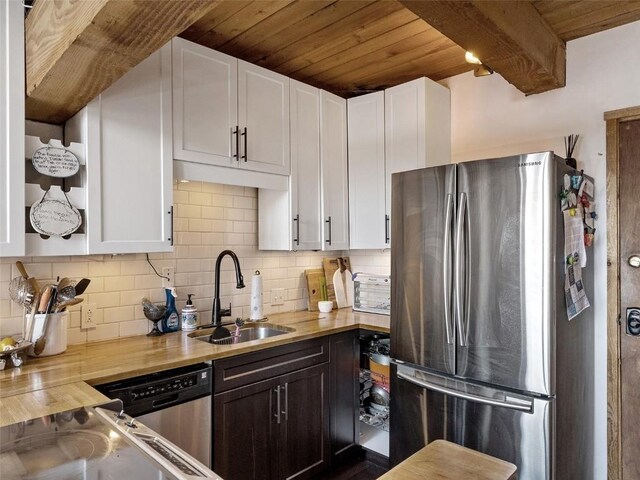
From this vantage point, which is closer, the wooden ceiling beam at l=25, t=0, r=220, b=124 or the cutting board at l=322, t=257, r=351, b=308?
the wooden ceiling beam at l=25, t=0, r=220, b=124

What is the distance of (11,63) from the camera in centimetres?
164

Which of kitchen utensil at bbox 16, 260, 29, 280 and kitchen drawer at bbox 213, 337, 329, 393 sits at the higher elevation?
kitchen utensil at bbox 16, 260, 29, 280

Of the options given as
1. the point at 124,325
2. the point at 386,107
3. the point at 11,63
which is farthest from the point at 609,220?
the point at 11,63

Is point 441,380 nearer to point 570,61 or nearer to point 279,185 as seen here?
point 279,185

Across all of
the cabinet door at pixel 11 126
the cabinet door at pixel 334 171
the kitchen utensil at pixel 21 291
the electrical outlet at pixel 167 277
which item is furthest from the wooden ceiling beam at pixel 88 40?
the cabinet door at pixel 334 171

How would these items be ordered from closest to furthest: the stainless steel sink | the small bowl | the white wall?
1. the white wall
2. the stainless steel sink
3. the small bowl

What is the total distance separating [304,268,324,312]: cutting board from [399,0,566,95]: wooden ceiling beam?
1773 millimetres

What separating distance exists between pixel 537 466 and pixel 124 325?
206 cm

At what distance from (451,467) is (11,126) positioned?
6.50ft

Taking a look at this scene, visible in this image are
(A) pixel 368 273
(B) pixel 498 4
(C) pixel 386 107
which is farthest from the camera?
(A) pixel 368 273

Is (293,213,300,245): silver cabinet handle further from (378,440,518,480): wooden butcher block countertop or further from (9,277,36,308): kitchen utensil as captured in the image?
(378,440,518,480): wooden butcher block countertop

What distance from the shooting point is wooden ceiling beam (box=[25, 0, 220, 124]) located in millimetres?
1137

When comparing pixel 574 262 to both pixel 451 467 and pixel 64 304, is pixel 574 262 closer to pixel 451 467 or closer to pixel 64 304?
pixel 451 467

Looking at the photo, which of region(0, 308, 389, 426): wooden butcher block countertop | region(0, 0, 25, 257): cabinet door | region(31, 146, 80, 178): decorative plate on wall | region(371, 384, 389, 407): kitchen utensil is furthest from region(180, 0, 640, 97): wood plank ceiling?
region(371, 384, 389, 407): kitchen utensil
